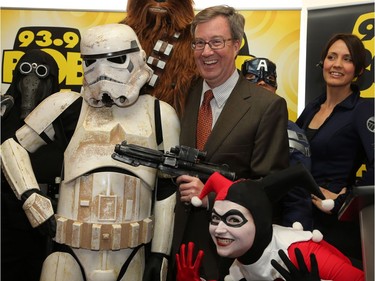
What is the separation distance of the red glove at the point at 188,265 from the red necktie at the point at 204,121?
396 mm

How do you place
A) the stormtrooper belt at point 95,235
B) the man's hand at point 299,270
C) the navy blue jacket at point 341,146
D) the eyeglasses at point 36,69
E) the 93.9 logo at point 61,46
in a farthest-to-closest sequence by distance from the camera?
the 93.9 logo at point 61,46 → the eyeglasses at point 36,69 → the navy blue jacket at point 341,146 → the stormtrooper belt at point 95,235 → the man's hand at point 299,270

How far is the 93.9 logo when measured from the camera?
3.35 meters

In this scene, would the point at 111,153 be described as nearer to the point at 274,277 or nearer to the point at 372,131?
the point at 274,277

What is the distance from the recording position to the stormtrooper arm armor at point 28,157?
6.84 feet

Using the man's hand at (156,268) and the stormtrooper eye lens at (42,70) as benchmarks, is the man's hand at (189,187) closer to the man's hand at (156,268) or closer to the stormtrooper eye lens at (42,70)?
the man's hand at (156,268)

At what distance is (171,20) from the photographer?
8.59ft

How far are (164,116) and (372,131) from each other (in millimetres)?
852

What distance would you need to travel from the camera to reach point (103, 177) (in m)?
2.09

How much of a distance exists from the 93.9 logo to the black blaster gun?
1.46 metres

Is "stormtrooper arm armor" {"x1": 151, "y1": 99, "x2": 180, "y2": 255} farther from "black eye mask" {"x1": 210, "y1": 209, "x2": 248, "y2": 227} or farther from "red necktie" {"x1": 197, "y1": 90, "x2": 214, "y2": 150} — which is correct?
"black eye mask" {"x1": 210, "y1": 209, "x2": 248, "y2": 227}

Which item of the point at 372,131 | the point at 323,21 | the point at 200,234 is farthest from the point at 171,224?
the point at 323,21

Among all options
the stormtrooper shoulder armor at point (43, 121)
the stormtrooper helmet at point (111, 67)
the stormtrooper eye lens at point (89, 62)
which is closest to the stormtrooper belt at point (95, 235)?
the stormtrooper shoulder armor at point (43, 121)

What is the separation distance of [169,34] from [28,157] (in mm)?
861

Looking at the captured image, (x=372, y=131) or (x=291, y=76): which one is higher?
(x=291, y=76)
